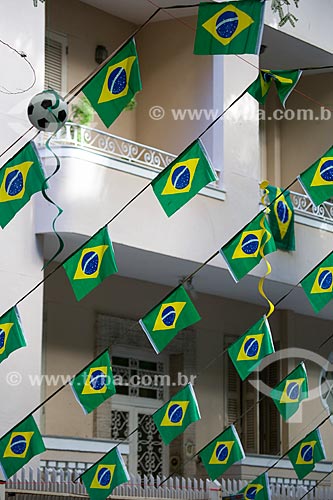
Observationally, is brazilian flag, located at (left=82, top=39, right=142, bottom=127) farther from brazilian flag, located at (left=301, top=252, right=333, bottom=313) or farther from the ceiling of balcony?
the ceiling of balcony

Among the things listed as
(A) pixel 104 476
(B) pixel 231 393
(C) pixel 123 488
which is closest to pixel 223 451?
Answer: (C) pixel 123 488

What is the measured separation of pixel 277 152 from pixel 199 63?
11.4 ft

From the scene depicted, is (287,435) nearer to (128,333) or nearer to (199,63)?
(128,333)

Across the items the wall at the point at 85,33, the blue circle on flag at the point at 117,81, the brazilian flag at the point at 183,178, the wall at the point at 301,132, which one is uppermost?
the wall at the point at 301,132

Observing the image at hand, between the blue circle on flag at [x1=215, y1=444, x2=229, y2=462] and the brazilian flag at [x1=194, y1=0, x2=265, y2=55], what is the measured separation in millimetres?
4519

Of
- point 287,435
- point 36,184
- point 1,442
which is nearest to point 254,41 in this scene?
point 36,184

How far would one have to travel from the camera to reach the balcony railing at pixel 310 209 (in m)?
16.3

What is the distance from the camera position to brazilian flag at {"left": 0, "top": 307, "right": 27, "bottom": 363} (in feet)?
35.0

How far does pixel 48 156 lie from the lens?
1323 centimetres

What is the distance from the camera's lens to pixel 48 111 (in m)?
9.87

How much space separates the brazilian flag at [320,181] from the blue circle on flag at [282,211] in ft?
12.4

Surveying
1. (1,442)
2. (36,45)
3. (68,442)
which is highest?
(36,45)

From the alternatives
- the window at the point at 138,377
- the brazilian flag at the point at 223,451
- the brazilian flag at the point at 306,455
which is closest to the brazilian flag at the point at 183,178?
the brazilian flag at the point at 223,451

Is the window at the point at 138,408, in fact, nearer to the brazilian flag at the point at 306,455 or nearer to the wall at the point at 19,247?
Answer: the wall at the point at 19,247
